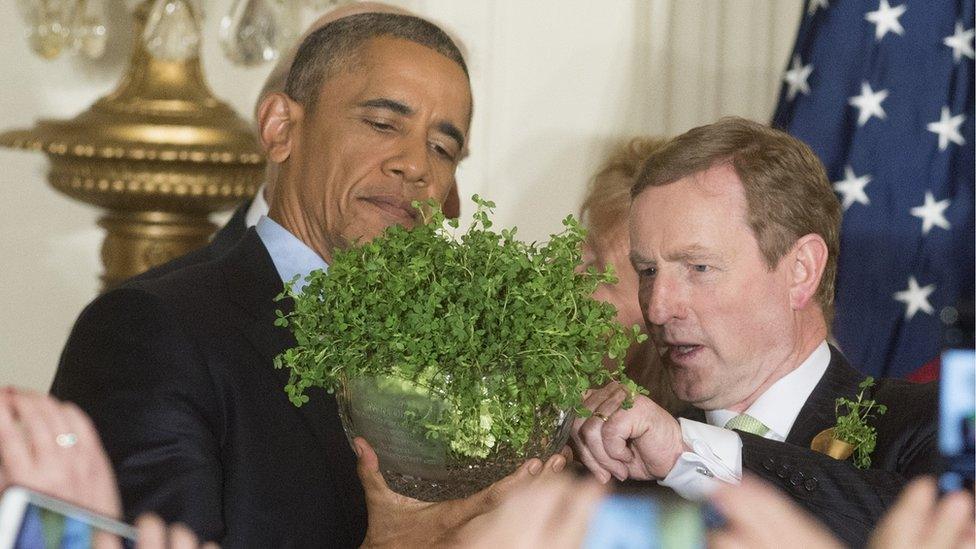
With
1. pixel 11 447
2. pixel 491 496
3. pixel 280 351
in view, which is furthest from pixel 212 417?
pixel 11 447

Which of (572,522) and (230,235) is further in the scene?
(230,235)

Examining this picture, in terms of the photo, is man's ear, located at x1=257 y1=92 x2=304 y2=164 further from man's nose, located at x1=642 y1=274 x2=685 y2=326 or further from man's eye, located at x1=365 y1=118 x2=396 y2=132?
man's nose, located at x1=642 y1=274 x2=685 y2=326

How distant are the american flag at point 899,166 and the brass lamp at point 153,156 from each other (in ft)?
5.07

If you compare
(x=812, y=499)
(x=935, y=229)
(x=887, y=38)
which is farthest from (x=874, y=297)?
(x=812, y=499)

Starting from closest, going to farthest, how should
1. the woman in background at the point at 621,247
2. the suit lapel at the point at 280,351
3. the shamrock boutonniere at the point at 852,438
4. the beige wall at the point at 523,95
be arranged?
the suit lapel at the point at 280,351 → the shamrock boutonniere at the point at 852,438 → the woman in background at the point at 621,247 → the beige wall at the point at 523,95

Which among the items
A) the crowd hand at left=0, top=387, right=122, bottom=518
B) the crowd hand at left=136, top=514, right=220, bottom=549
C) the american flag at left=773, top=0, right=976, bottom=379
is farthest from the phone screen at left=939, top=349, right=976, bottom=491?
the american flag at left=773, top=0, right=976, bottom=379

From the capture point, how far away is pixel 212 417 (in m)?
1.64

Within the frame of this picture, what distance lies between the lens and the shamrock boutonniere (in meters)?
1.79

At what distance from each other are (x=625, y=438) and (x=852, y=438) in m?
0.38

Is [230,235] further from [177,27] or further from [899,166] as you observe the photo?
[899,166]

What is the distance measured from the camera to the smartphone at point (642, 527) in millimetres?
965

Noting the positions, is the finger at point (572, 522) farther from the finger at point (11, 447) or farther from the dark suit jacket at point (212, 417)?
the dark suit jacket at point (212, 417)

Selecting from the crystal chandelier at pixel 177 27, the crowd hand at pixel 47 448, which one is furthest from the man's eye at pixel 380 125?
the crystal chandelier at pixel 177 27

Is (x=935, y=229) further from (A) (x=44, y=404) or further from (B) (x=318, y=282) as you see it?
(A) (x=44, y=404)
